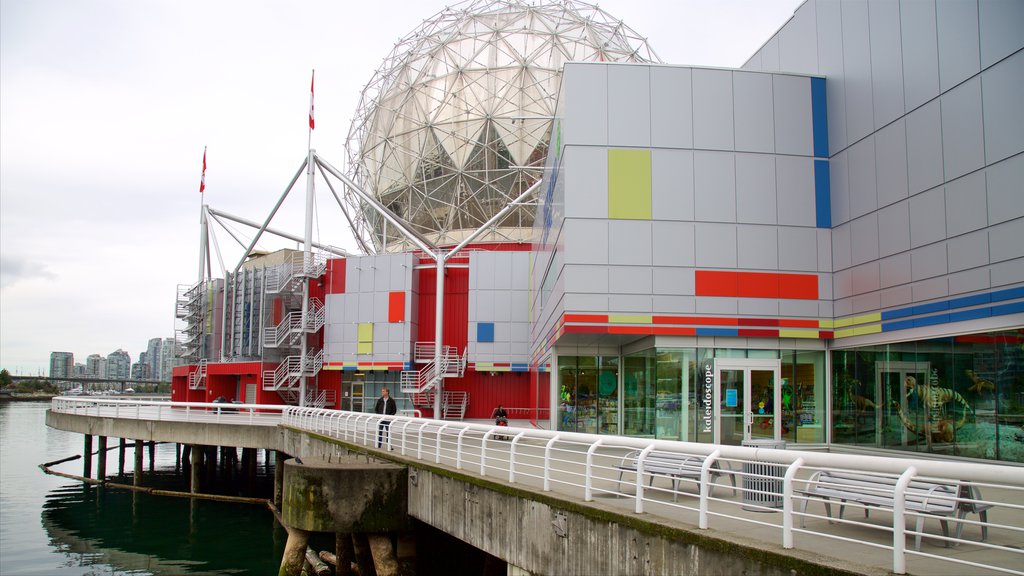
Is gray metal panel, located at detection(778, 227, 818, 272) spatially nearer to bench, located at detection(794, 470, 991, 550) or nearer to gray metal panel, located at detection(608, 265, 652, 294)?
gray metal panel, located at detection(608, 265, 652, 294)

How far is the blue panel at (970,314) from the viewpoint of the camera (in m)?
16.0

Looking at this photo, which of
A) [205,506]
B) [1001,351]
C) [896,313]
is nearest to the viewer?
[1001,351]

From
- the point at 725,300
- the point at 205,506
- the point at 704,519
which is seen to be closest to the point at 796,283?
the point at 725,300

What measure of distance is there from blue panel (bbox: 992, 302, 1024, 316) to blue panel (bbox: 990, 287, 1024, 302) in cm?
14

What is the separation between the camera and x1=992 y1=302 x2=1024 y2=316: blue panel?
15.2 meters

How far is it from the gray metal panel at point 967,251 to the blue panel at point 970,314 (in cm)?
89

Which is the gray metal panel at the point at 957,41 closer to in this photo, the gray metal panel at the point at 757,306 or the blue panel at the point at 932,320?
the blue panel at the point at 932,320

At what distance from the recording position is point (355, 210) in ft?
192

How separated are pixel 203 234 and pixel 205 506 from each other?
32775mm

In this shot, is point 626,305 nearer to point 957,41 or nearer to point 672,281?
point 672,281

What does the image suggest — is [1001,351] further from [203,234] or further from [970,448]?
[203,234]

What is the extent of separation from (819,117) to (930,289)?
6.03 meters

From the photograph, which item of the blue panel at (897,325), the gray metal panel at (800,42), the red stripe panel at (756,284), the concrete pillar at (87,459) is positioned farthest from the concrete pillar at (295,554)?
the concrete pillar at (87,459)

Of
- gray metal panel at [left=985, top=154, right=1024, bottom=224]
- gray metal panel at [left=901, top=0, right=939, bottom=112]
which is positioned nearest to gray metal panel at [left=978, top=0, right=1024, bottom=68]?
gray metal panel at [left=901, top=0, right=939, bottom=112]
